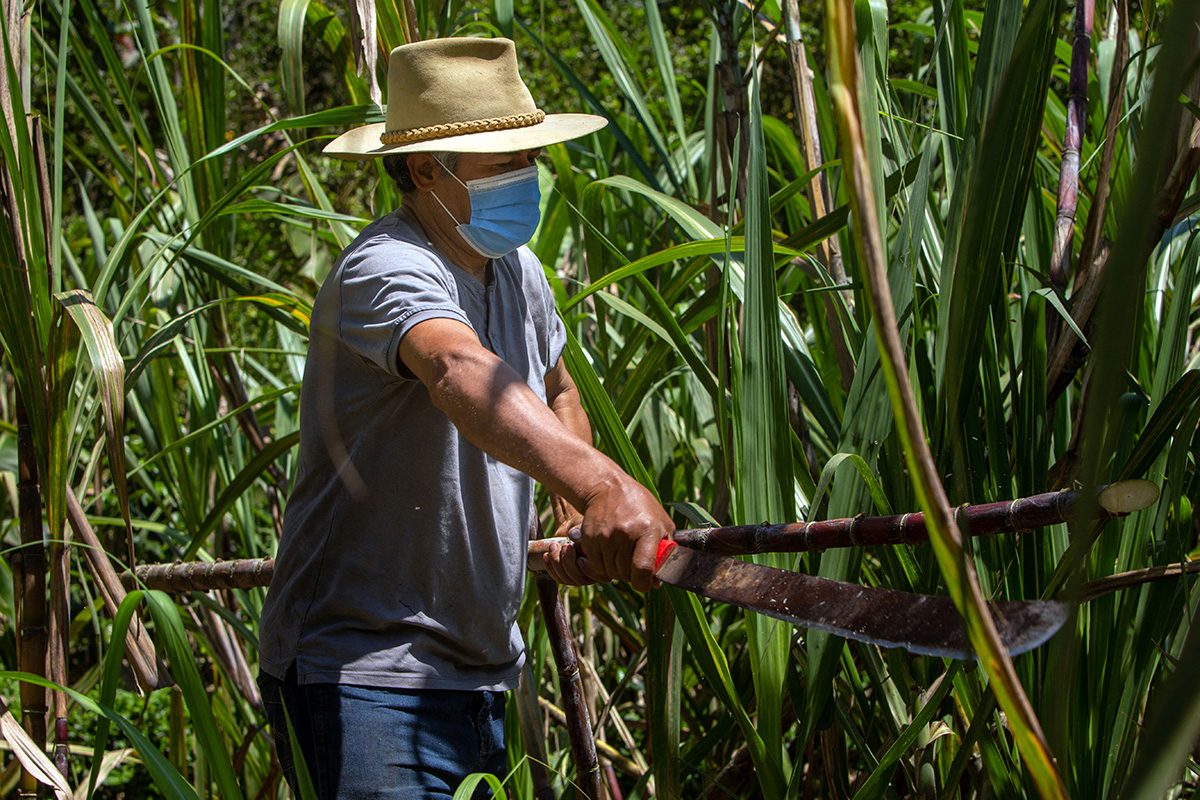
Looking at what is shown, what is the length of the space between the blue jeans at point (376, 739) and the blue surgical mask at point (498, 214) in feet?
1.64

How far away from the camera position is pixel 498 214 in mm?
1112

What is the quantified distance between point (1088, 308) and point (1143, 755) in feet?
2.56

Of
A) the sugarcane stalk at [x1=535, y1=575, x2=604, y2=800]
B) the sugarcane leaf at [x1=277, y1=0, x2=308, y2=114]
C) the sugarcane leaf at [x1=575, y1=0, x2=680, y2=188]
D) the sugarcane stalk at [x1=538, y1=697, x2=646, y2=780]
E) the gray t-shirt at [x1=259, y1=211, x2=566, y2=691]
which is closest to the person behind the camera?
the gray t-shirt at [x1=259, y1=211, x2=566, y2=691]

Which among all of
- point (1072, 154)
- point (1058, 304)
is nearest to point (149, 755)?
point (1058, 304)

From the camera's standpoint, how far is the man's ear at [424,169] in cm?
113

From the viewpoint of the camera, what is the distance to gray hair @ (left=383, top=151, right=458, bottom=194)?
3.68ft

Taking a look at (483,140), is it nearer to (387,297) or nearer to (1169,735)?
(387,297)

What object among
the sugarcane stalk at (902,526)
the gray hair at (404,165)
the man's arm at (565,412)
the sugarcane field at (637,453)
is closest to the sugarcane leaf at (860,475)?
the sugarcane field at (637,453)

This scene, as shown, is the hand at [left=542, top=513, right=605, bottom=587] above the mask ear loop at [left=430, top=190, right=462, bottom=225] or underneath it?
underneath

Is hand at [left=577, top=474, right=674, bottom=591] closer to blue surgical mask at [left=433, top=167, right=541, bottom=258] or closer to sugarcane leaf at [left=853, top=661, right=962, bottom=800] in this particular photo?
sugarcane leaf at [left=853, top=661, right=962, bottom=800]

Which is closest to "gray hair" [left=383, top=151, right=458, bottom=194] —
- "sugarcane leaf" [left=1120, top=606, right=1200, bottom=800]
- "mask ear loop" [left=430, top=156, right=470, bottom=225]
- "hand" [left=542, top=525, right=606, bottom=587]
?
"mask ear loop" [left=430, top=156, right=470, bottom=225]

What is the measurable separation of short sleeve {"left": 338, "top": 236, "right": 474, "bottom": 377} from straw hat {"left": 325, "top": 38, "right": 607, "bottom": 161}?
153mm

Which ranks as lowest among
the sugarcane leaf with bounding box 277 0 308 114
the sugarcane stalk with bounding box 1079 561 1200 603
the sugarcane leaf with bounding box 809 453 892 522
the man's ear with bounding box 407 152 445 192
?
the sugarcane stalk with bounding box 1079 561 1200 603

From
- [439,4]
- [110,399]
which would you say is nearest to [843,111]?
[110,399]
